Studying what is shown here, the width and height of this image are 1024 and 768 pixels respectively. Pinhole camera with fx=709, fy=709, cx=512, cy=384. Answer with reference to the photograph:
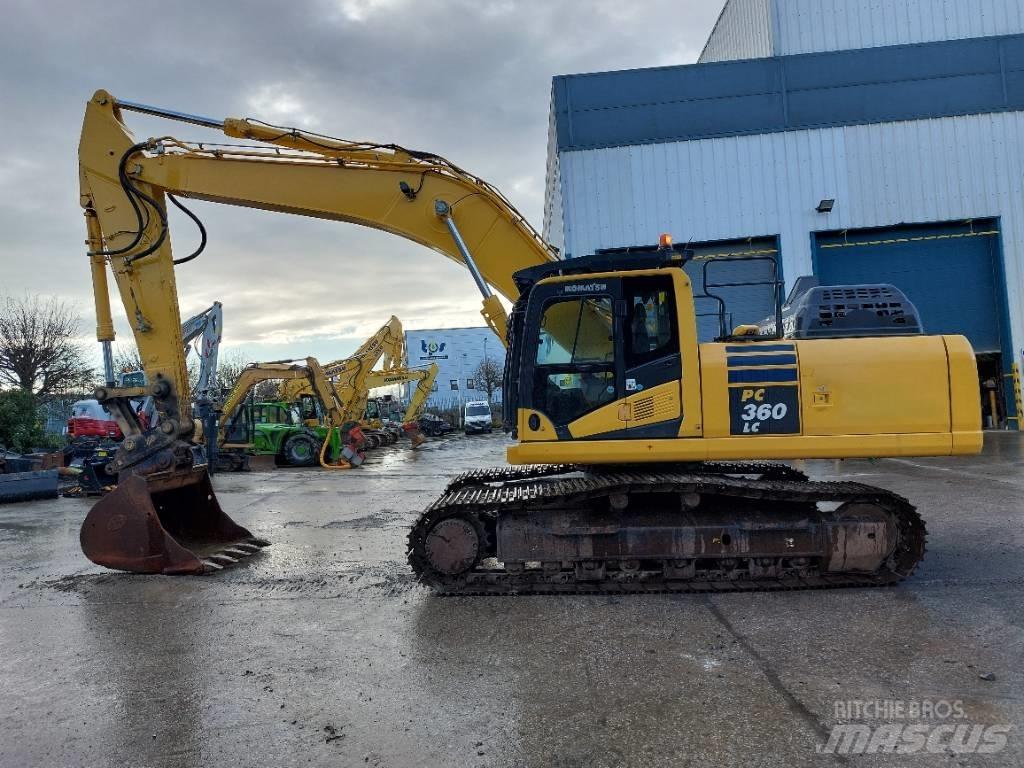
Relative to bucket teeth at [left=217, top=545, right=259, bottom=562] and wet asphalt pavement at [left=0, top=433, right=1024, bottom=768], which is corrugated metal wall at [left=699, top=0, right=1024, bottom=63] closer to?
wet asphalt pavement at [left=0, top=433, right=1024, bottom=768]

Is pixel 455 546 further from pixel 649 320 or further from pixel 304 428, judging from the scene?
pixel 304 428

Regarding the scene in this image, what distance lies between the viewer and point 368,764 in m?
3.06

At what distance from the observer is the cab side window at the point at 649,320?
5.49 m

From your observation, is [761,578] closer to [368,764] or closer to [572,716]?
[572,716]

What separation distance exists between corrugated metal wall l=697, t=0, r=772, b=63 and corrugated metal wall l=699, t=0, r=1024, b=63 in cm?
23

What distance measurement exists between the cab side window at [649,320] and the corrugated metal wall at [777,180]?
628 inches

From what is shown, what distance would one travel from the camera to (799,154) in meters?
21.3

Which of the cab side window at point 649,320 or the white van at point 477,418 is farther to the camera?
the white van at point 477,418

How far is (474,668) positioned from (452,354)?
226 ft

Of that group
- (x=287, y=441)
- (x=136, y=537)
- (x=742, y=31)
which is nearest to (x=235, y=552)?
(x=136, y=537)

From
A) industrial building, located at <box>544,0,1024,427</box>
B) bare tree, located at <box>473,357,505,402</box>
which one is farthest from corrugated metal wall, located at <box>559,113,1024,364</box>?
bare tree, located at <box>473,357,505,402</box>

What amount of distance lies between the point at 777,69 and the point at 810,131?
7.03 feet

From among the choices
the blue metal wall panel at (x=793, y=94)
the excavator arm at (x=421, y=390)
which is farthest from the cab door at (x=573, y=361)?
the excavator arm at (x=421, y=390)

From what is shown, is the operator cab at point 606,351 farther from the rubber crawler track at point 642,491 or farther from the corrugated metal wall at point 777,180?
the corrugated metal wall at point 777,180
